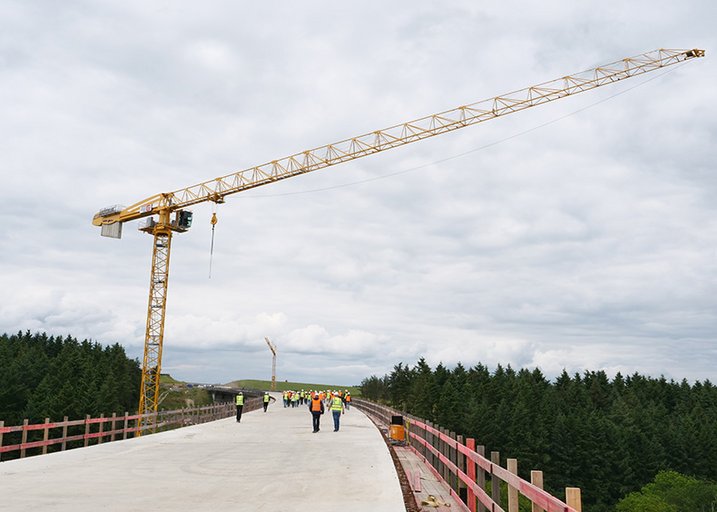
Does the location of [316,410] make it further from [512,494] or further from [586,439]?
[586,439]

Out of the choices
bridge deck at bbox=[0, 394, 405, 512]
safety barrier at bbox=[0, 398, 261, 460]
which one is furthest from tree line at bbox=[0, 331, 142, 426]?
bridge deck at bbox=[0, 394, 405, 512]

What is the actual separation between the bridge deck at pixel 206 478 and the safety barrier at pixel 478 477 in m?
1.10

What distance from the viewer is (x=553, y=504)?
543 cm

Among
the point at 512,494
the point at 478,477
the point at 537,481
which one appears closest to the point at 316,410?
the point at 478,477

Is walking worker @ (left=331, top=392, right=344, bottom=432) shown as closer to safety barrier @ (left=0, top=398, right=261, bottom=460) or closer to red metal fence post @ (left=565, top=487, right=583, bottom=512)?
safety barrier @ (left=0, top=398, right=261, bottom=460)

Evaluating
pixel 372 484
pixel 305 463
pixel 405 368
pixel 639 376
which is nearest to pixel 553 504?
pixel 372 484

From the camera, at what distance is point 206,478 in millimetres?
13336

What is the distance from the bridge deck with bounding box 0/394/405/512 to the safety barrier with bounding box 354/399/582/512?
110cm

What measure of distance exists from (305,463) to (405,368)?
462 feet

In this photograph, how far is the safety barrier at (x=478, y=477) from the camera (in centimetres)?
566

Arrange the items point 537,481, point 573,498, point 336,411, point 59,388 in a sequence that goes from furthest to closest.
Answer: point 59,388
point 336,411
point 537,481
point 573,498

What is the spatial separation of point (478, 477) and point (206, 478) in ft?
20.5

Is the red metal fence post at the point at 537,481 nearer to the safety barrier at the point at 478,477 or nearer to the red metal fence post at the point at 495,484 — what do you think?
the safety barrier at the point at 478,477

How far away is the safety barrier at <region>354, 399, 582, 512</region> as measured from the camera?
5.66 metres
